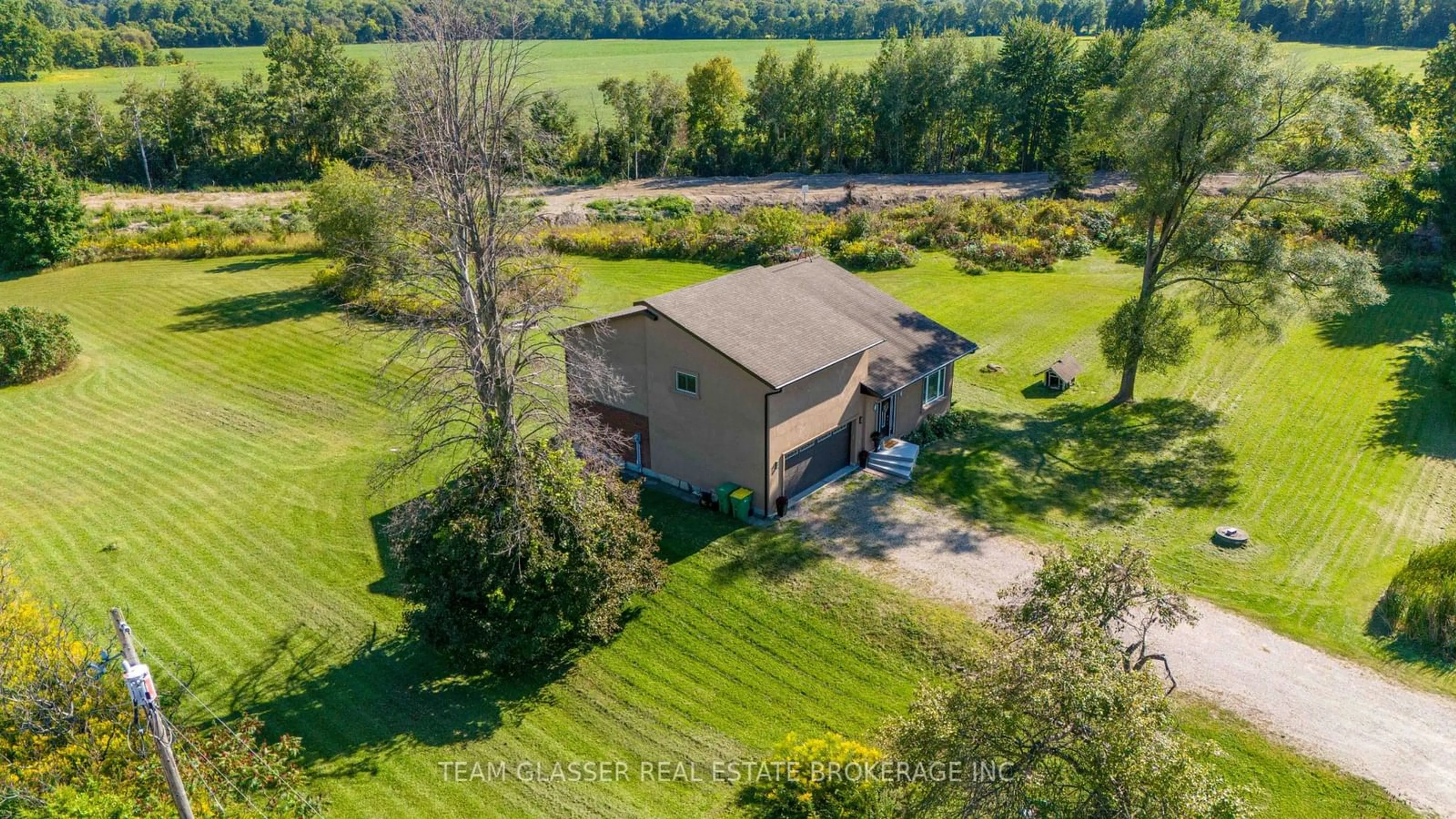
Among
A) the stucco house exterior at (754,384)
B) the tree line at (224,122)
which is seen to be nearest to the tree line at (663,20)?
the tree line at (224,122)

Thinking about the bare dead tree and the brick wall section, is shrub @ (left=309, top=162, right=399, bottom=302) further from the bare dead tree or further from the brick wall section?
the bare dead tree

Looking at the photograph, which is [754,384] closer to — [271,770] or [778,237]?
[271,770]

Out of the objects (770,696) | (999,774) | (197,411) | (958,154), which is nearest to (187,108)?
(197,411)

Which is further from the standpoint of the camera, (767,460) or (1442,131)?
(1442,131)

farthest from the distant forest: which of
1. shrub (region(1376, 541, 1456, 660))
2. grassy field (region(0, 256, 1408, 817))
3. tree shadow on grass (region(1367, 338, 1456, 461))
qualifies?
shrub (region(1376, 541, 1456, 660))

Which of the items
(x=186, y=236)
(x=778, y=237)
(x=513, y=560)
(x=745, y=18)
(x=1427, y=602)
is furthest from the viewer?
(x=745, y=18)

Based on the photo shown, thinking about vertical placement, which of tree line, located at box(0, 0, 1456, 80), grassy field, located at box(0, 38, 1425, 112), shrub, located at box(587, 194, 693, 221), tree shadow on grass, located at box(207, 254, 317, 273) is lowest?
tree shadow on grass, located at box(207, 254, 317, 273)

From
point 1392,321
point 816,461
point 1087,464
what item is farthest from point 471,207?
point 1392,321
